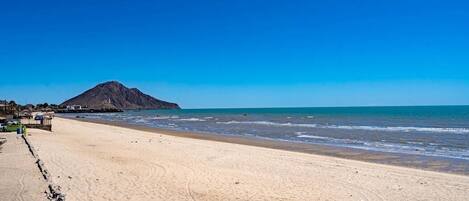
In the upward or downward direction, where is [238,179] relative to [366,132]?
downward

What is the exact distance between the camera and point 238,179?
1214cm

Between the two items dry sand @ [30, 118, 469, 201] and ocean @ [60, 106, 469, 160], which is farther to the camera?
ocean @ [60, 106, 469, 160]

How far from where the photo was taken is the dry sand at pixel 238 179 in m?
10.0

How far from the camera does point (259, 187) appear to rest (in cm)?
1097

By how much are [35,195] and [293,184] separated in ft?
18.9

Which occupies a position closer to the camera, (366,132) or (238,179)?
(238,179)

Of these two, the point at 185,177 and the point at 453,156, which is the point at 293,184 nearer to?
the point at 185,177

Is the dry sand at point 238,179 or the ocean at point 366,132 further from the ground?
the ocean at point 366,132

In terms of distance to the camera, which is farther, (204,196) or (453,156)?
(453,156)

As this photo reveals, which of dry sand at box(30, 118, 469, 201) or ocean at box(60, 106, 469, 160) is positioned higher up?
ocean at box(60, 106, 469, 160)

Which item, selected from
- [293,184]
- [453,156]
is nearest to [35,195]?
[293,184]

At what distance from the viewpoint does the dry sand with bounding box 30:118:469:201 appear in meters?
10.0

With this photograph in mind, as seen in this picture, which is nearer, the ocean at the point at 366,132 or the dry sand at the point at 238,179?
the dry sand at the point at 238,179

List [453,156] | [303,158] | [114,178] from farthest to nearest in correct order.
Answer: [453,156]
[303,158]
[114,178]
